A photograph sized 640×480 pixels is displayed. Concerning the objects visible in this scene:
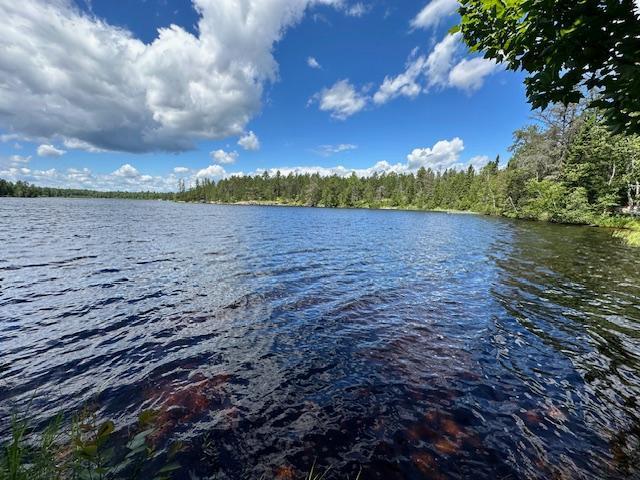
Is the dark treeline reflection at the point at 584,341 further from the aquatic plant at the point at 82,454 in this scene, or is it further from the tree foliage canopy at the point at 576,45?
the aquatic plant at the point at 82,454

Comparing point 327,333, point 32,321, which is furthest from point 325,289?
point 32,321

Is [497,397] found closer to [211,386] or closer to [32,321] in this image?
[211,386]

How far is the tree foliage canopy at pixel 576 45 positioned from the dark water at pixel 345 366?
5.24 metres

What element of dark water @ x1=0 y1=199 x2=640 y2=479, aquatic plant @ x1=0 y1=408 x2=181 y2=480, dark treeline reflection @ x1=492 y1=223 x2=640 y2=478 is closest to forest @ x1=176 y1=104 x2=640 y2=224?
dark treeline reflection @ x1=492 y1=223 x2=640 y2=478

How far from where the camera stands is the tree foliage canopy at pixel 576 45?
3.86 metres

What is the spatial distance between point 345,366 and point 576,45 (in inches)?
284

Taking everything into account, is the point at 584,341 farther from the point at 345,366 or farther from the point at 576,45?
the point at 576,45

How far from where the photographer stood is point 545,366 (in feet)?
24.2

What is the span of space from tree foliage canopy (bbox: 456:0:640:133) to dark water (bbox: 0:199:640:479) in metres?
5.24

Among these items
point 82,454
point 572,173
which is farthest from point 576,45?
point 572,173

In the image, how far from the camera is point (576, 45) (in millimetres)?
4094

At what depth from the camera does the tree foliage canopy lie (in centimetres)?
386

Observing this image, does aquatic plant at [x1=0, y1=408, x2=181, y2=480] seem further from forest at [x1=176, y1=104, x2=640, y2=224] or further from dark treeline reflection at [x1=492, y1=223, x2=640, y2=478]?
forest at [x1=176, y1=104, x2=640, y2=224]

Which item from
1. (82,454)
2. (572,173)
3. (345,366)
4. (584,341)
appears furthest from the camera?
(572,173)
